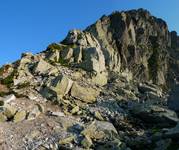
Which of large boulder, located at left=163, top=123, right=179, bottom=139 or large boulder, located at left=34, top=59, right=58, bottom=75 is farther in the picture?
large boulder, located at left=34, top=59, right=58, bottom=75

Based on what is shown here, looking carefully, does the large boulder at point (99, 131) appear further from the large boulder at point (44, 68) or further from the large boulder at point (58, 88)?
the large boulder at point (44, 68)

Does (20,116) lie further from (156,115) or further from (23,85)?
(156,115)

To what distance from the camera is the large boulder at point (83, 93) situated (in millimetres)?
50781

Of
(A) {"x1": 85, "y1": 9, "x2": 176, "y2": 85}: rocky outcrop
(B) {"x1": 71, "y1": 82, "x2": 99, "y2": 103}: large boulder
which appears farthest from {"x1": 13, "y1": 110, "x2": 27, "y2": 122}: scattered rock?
(A) {"x1": 85, "y1": 9, "x2": 176, "y2": 85}: rocky outcrop

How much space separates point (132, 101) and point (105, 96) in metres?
4.07

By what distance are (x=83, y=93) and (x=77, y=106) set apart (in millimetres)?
4815

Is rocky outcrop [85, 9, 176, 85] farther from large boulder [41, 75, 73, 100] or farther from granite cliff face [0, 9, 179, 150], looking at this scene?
large boulder [41, 75, 73, 100]

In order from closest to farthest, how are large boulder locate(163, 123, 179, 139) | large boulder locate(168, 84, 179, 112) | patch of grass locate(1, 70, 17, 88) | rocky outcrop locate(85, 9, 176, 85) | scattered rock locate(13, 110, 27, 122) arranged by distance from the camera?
large boulder locate(163, 123, 179, 139)
scattered rock locate(13, 110, 27, 122)
large boulder locate(168, 84, 179, 112)
patch of grass locate(1, 70, 17, 88)
rocky outcrop locate(85, 9, 176, 85)

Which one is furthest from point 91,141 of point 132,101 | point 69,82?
point 132,101

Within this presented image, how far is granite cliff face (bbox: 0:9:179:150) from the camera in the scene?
3609 centimetres

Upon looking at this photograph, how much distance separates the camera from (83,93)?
51562mm

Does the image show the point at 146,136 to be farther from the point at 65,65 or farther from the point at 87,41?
the point at 87,41

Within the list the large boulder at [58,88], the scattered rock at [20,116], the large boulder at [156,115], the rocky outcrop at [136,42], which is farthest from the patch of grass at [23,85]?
the rocky outcrop at [136,42]

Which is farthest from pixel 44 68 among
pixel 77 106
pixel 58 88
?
pixel 77 106
